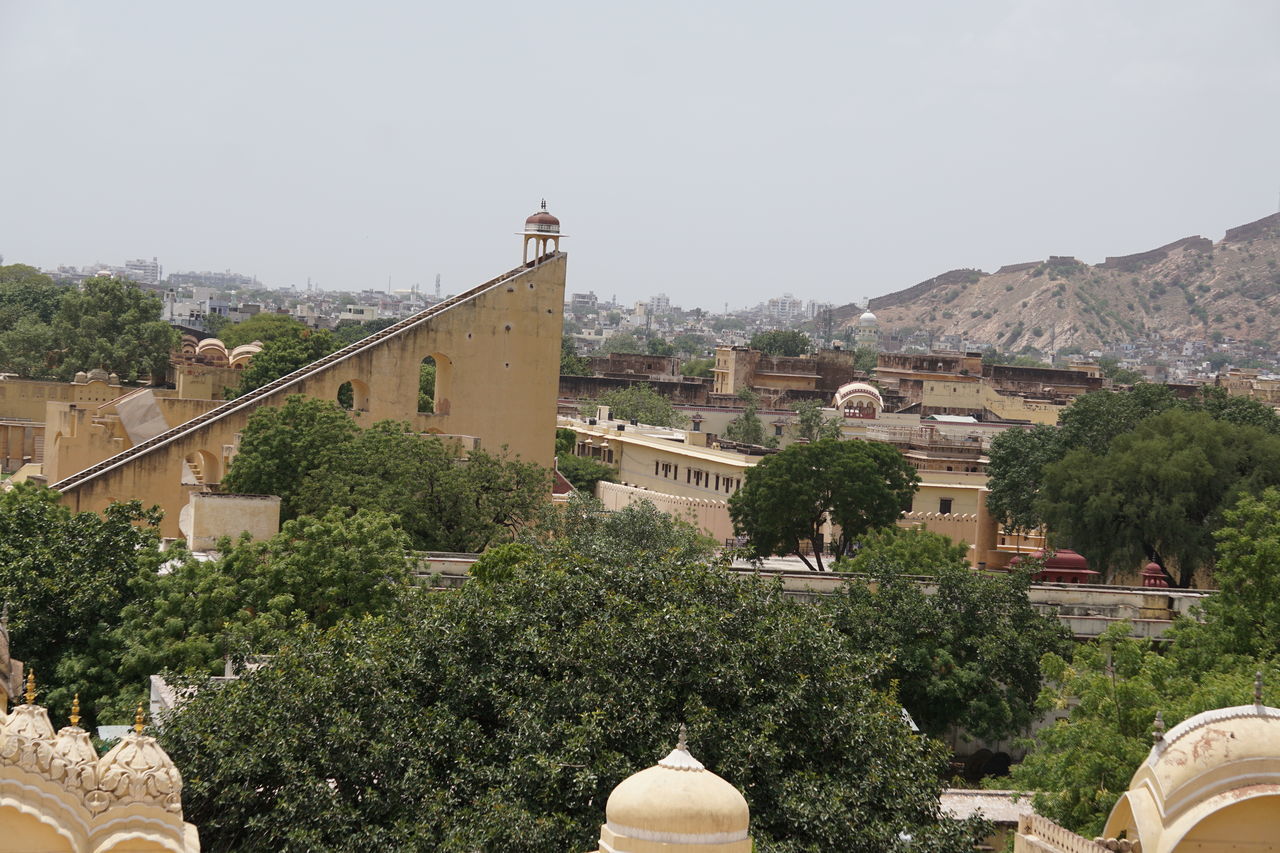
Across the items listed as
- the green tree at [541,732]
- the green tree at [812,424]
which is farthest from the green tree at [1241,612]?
the green tree at [812,424]

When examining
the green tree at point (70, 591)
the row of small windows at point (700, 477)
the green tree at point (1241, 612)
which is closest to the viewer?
the green tree at point (70, 591)

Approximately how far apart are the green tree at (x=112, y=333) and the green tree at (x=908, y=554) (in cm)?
4283

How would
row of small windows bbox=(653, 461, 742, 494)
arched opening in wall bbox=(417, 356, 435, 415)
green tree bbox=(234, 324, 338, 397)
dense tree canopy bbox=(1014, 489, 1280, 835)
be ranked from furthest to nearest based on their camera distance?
1. green tree bbox=(234, 324, 338, 397)
2. arched opening in wall bbox=(417, 356, 435, 415)
3. row of small windows bbox=(653, 461, 742, 494)
4. dense tree canopy bbox=(1014, 489, 1280, 835)

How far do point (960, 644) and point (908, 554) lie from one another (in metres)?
6.37

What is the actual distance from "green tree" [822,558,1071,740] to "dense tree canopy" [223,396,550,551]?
10.9 m

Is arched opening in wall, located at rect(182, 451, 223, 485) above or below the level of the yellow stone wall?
below

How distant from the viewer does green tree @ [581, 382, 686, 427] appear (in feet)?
252

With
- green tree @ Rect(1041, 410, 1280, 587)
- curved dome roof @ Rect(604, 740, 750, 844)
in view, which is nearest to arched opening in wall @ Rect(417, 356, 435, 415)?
green tree @ Rect(1041, 410, 1280, 587)

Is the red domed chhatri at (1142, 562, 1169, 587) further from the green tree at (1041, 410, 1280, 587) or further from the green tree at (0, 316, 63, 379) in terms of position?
the green tree at (0, 316, 63, 379)

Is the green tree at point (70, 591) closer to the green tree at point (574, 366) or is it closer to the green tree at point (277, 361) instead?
the green tree at point (277, 361)

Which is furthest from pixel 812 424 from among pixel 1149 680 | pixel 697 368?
pixel 697 368

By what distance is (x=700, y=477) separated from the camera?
56438 mm

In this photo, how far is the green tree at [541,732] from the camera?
49.9 ft

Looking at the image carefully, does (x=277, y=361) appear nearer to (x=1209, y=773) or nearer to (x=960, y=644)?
(x=960, y=644)
